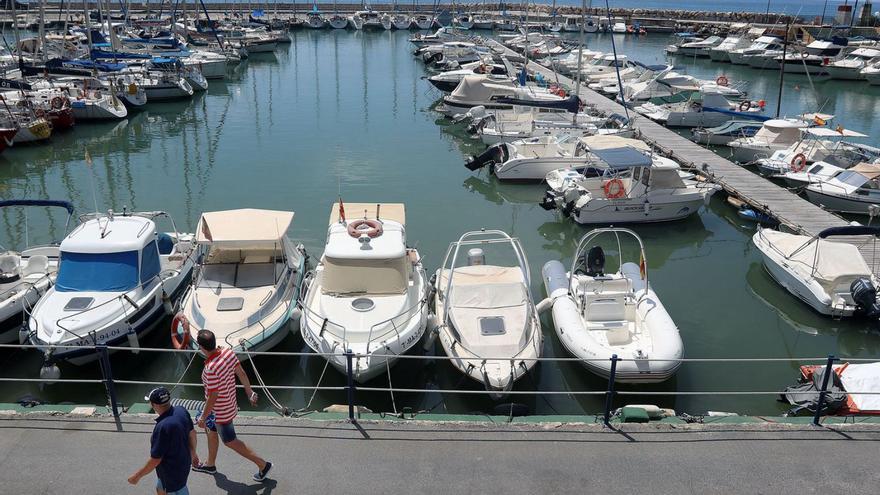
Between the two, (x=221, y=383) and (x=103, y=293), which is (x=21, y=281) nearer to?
(x=103, y=293)

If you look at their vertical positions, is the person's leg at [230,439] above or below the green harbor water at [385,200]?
above

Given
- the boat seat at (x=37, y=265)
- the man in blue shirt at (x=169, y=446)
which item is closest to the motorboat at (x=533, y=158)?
the boat seat at (x=37, y=265)

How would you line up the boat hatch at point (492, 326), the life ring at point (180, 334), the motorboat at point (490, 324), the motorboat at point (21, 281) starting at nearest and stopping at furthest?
1. the motorboat at point (490, 324)
2. the boat hatch at point (492, 326)
3. the life ring at point (180, 334)
4. the motorboat at point (21, 281)

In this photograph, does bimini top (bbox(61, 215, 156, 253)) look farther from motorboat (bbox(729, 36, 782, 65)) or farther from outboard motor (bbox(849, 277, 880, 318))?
motorboat (bbox(729, 36, 782, 65))

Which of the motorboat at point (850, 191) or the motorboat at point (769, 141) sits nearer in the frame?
the motorboat at point (850, 191)

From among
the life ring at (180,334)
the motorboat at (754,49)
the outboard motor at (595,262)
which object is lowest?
the life ring at (180,334)

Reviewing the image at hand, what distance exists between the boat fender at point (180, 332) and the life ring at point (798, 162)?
22.9m

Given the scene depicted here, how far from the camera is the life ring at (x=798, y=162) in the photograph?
25191 millimetres

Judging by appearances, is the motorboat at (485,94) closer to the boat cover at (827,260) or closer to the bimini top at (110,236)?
the boat cover at (827,260)

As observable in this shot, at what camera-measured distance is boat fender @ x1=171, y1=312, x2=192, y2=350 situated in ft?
40.8

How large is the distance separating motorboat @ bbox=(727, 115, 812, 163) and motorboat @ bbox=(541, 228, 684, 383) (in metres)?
16.7

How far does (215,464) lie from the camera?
25.7ft

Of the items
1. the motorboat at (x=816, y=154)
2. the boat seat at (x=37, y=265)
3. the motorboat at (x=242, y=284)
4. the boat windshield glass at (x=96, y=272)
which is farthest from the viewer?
the motorboat at (x=816, y=154)

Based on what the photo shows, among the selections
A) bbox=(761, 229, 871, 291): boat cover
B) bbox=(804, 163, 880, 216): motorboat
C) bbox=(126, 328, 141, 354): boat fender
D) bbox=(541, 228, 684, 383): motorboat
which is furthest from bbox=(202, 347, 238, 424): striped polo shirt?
bbox=(804, 163, 880, 216): motorboat
